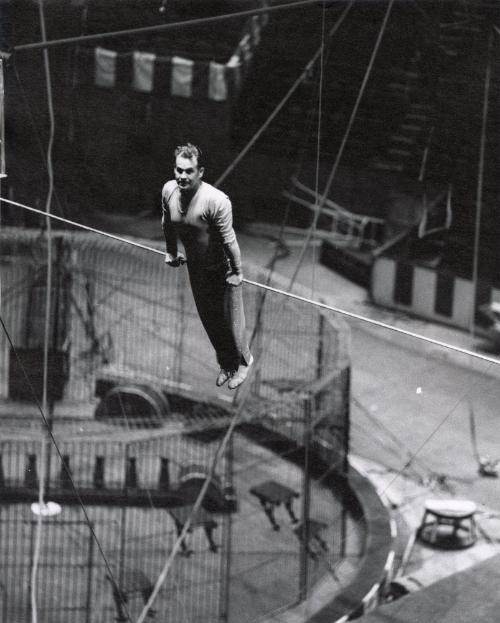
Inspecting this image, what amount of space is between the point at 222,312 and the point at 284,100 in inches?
36.8

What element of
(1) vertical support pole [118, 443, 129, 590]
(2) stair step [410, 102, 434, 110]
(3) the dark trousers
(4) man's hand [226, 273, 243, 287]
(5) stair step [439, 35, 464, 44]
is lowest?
(1) vertical support pole [118, 443, 129, 590]

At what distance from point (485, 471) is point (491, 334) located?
5.04 ft

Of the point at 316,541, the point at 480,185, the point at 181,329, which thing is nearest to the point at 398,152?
the point at 480,185

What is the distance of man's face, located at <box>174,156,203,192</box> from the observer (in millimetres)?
3518

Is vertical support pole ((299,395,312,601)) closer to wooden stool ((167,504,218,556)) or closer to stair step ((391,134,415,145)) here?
wooden stool ((167,504,218,556))

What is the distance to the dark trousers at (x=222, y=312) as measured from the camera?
144 inches

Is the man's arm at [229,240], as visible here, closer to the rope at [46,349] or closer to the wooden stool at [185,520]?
the rope at [46,349]

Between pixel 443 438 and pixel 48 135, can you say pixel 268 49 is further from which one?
pixel 443 438

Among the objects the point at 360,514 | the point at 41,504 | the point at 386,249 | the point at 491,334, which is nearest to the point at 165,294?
the point at 41,504

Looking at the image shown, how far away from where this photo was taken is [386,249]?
15.3ft

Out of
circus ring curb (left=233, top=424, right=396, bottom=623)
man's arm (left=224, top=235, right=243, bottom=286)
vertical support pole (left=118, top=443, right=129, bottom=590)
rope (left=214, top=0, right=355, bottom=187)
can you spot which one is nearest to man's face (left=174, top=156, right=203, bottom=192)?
man's arm (left=224, top=235, right=243, bottom=286)

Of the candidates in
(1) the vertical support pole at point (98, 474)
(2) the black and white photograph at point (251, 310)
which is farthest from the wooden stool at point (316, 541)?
(1) the vertical support pole at point (98, 474)

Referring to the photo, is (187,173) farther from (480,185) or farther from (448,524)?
(448,524)

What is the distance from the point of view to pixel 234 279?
362cm
